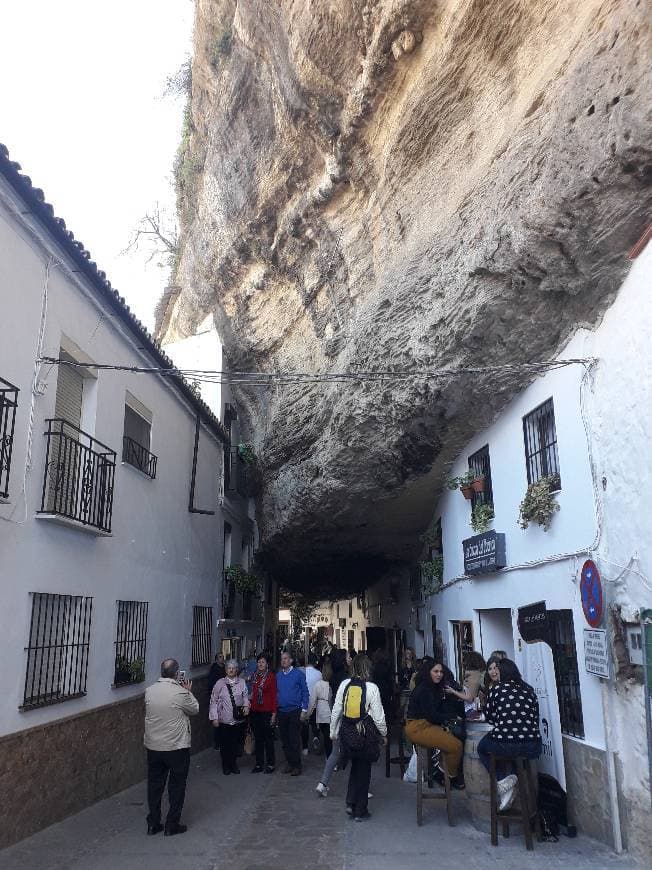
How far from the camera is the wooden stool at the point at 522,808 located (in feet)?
20.1

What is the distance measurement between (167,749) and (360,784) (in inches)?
81.3

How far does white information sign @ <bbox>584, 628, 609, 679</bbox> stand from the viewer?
5.98 meters

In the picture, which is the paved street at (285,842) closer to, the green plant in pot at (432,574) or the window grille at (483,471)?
the window grille at (483,471)

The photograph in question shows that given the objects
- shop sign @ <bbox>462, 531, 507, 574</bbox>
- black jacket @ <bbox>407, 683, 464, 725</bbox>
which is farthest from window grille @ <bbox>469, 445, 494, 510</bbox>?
black jacket @ <bbox>407, 683, 464, 725</bbox>

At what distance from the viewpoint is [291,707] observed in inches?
376

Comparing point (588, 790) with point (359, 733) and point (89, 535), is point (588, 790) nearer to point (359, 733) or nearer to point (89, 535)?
point (359, 733)

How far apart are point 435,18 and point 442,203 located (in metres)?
2.33

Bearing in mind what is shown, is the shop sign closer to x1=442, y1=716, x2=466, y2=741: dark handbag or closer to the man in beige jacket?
x1=442, y1=716, x2=466, y2=741: dark handbag

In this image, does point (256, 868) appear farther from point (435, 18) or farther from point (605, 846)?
point (435, 18)

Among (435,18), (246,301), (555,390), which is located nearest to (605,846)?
(555,390)

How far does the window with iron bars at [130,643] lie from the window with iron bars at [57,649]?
1.08 meters

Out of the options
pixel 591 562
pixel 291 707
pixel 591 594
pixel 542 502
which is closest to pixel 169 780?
pixel 291 707

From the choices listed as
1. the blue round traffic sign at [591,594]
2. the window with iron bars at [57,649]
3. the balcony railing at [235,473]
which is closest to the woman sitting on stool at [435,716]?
the blue round traffic sign at [591,594]

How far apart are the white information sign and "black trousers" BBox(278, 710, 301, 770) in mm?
4659
